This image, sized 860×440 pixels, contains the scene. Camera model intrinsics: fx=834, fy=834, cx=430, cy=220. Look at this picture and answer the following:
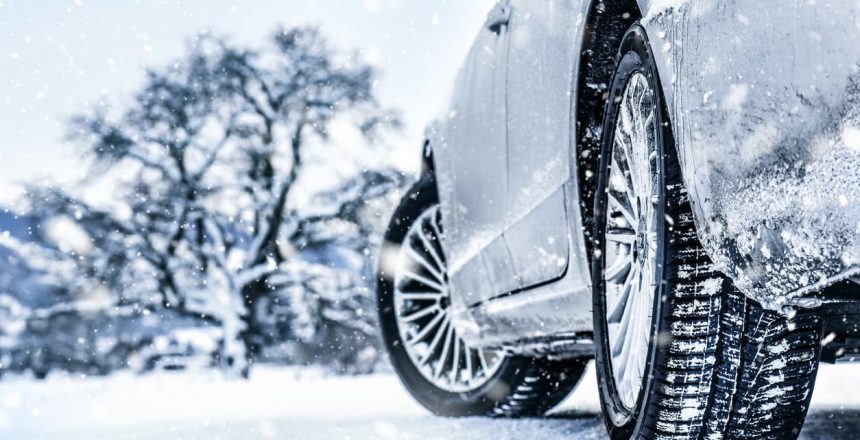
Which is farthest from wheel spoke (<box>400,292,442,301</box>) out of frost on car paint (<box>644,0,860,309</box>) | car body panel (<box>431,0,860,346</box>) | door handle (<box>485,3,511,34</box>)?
frost on car paint (<box>644,0,860,309</box>)

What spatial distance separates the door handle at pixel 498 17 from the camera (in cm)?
278

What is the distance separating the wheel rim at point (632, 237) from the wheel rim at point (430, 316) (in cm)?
190

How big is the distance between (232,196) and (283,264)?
1.73 metres

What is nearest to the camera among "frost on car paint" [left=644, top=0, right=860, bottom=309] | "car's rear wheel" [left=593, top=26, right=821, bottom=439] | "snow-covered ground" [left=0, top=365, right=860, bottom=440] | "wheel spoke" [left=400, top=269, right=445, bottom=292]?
"frost on car paint" [left=644, top=0, right=860, bottom=309]

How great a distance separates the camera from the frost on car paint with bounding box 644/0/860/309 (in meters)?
1.00

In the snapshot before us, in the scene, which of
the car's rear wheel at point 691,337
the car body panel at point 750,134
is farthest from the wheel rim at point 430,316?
the car's rear wheel at point 691,337

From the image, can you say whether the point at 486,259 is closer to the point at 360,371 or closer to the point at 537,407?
the point at 537,407

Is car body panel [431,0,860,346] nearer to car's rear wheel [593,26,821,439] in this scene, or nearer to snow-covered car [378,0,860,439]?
snow-covered car [378,0,860,439]

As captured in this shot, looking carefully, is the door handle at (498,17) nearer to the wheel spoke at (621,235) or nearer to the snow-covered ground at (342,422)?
the wheel spoke at (621,235)

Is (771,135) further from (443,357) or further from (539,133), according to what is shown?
(443,357)

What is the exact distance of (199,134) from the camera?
16484 millimetres

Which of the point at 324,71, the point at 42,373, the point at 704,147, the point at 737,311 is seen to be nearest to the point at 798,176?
the point at 704,147

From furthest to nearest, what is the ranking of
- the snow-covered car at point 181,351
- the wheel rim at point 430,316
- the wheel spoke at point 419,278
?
the snow-covered car at point 181,351 < the wheel spoke at point 419,278 < the wheel rim at point 430,316

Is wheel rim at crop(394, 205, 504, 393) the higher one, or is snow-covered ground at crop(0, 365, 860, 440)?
wheel rim at crop(394, 205, 504, 393)
